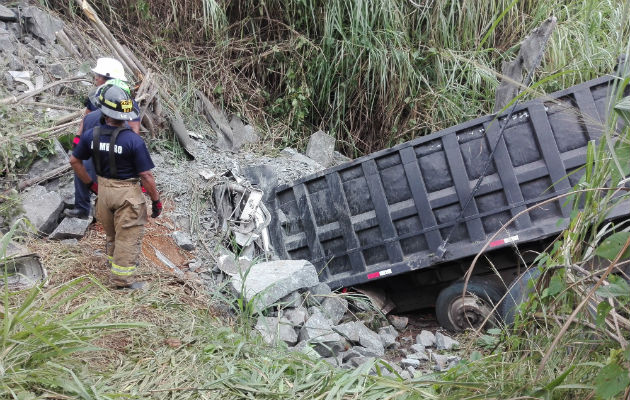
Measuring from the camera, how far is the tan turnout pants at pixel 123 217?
4070 millimetres

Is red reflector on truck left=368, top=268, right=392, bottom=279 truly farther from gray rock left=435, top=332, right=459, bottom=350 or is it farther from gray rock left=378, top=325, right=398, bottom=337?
gray rock left=435, top=332, right=459, bottom=350

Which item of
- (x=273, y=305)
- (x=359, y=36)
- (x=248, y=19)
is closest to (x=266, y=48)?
(x=248, y=19)

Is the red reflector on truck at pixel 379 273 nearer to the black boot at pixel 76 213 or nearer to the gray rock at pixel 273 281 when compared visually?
the gray rock at pixel 273 281

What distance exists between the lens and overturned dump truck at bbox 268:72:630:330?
15.2 feet

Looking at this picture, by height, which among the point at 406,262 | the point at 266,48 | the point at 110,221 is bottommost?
the point at 406,262

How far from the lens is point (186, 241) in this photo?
214 inches

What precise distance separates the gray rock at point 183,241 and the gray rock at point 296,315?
1.33 metres

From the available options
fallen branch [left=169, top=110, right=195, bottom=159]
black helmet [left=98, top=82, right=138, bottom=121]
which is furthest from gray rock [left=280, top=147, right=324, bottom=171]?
black helmet [left=98, top=82, right=138, bottom=121]

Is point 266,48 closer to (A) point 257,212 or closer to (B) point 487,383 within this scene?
(A) point 257,212

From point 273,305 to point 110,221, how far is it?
1299mm

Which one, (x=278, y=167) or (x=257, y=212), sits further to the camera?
(x=278, y=167)

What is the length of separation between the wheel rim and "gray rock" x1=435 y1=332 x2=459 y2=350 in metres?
0.22

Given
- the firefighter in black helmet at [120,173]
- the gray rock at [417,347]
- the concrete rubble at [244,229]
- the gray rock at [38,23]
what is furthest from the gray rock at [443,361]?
the gray rock at [38,23]

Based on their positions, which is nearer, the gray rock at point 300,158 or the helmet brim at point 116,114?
the helmet brim at point 116,114
